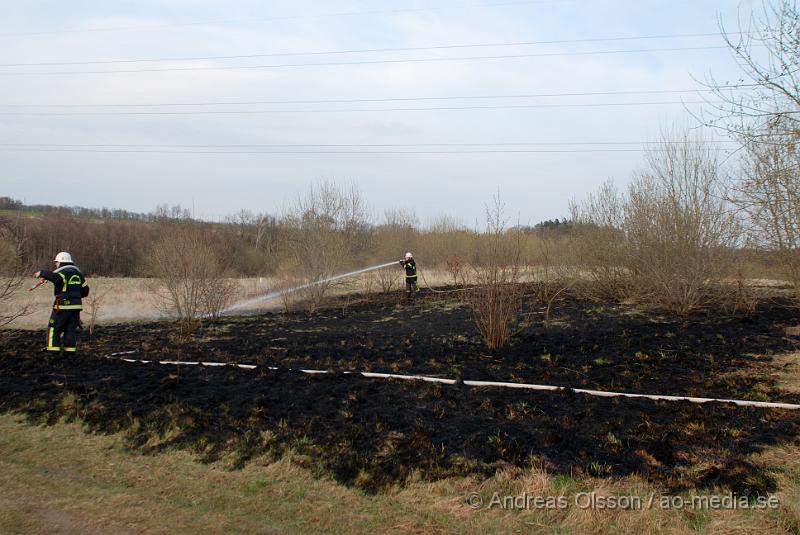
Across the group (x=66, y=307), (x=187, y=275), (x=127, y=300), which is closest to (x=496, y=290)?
(x=66, y=307)

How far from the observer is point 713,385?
716 cm

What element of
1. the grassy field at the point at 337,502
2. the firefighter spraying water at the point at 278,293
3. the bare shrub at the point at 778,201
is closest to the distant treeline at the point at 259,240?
the firefighter spraying water at the point at 278,293

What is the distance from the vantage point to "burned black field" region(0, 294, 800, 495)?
16.4 feet

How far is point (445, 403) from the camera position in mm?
6457

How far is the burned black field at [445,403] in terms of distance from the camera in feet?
16.4

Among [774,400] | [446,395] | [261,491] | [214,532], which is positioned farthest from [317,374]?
[774,400]

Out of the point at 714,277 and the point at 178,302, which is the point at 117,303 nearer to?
the point at 178,302

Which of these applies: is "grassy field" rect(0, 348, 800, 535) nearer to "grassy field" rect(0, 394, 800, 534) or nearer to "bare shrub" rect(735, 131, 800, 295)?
"grassy field" rect(0, 394, 800, 534)

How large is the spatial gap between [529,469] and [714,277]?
475 inches

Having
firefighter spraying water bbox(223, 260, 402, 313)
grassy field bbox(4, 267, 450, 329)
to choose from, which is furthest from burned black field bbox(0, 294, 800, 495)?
grassy field bbox(4, 267, 450, 329)

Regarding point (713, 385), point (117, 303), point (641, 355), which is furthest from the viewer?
point (117, 303)

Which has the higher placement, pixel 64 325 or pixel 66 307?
pixel 66 307

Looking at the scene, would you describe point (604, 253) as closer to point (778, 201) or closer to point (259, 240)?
point (778, 201)

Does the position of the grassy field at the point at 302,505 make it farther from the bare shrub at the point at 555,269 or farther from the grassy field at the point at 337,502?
the bare shrub at the point at 555,269
